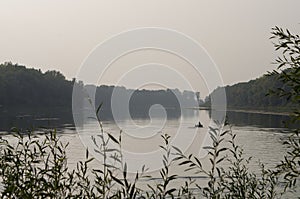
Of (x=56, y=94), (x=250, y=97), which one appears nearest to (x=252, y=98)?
(x=250, y=97)

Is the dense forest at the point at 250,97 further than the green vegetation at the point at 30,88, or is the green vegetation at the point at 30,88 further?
the dense forest at the point at 250,97

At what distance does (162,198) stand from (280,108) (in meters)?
98.4

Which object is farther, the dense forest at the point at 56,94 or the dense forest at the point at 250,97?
the dense forest at the point at 250,97

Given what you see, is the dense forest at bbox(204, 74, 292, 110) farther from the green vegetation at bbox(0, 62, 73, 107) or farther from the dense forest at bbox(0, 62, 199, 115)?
the green vegetation at bbox(0, 62, 73, 107)

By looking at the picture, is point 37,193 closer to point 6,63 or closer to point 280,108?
point 280,108

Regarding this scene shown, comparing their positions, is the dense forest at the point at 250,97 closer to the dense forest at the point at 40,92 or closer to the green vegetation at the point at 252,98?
the green vegetation at the point at 252,98

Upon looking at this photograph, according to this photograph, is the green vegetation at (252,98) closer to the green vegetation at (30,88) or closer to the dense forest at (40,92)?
the dense forest at (40,92)

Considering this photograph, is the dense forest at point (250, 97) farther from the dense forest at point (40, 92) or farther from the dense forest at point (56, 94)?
the dense forest at point (40, 92)

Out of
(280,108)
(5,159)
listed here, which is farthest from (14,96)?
(5,159)

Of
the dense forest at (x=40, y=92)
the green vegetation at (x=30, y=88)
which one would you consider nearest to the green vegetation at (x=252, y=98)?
the dense forest at (x=40, y=92)

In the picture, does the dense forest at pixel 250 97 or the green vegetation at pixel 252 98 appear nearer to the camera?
the green vegetation at pixel 252 98

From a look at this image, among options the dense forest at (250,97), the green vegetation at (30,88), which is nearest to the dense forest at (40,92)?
the green vegetation at (30,88)

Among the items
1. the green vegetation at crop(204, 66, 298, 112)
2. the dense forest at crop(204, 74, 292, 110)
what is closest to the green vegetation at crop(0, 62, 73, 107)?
the dense forest at crop(204, 74, 292, 110)

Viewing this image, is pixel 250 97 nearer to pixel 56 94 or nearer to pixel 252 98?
pixel 252 98
